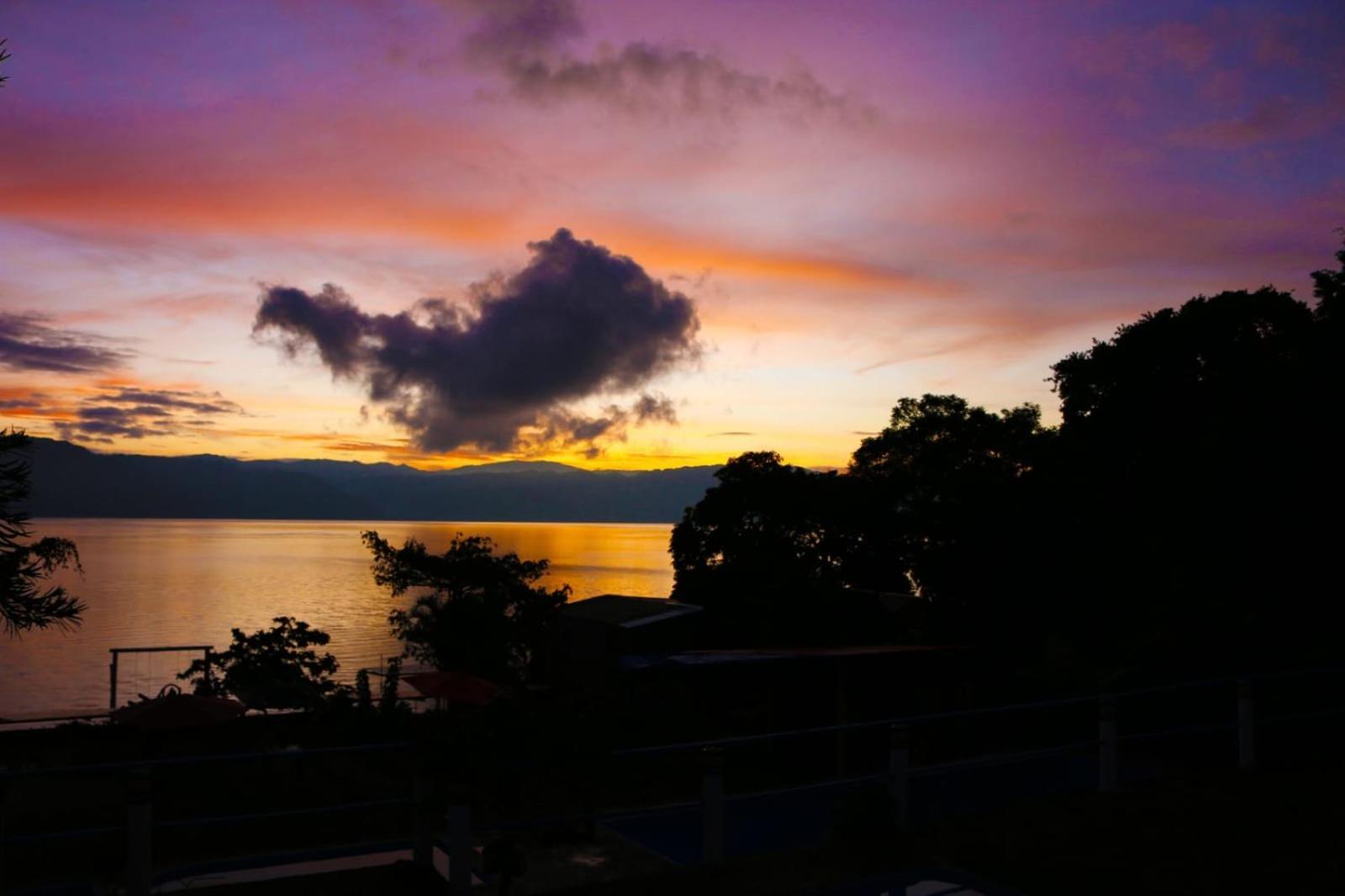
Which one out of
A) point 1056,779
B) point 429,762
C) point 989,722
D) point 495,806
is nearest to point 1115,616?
point 989,722

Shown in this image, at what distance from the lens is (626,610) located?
40906 millimetres

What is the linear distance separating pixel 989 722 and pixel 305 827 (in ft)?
55.2

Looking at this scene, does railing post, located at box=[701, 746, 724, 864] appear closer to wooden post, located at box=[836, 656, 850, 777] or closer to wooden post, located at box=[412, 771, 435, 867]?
Result: wooden post, located at box=[412, 771, 435, 867]

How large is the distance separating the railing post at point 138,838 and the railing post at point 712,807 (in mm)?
4372

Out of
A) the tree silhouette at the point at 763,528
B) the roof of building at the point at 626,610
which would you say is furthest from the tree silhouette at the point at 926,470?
the roof of building at the point at 626,610

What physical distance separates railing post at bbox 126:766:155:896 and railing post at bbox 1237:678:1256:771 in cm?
1181

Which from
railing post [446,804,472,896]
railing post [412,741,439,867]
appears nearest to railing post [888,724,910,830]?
railing post [446,804,472,896]

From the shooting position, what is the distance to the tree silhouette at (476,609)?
41.2 metres

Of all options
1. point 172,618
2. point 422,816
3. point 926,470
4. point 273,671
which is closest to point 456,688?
point 273,671

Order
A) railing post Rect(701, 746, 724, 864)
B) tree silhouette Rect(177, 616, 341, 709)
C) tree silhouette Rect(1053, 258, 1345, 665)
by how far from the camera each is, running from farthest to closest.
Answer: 1. tree silhouette Rect(177, 616, 341, 709)
2. tree silhouette Rect(1053, 258, 1345, 665)
3. railing post Rect(701, 746, 724, 864)

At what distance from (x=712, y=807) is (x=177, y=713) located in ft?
56.8

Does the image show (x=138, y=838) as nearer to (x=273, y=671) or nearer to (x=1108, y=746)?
(x=1108, y=746)

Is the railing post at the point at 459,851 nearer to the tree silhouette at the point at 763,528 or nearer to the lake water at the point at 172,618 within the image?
the tree silhouette at the point at 763,528

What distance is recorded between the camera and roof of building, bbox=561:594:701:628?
37.6 meters
